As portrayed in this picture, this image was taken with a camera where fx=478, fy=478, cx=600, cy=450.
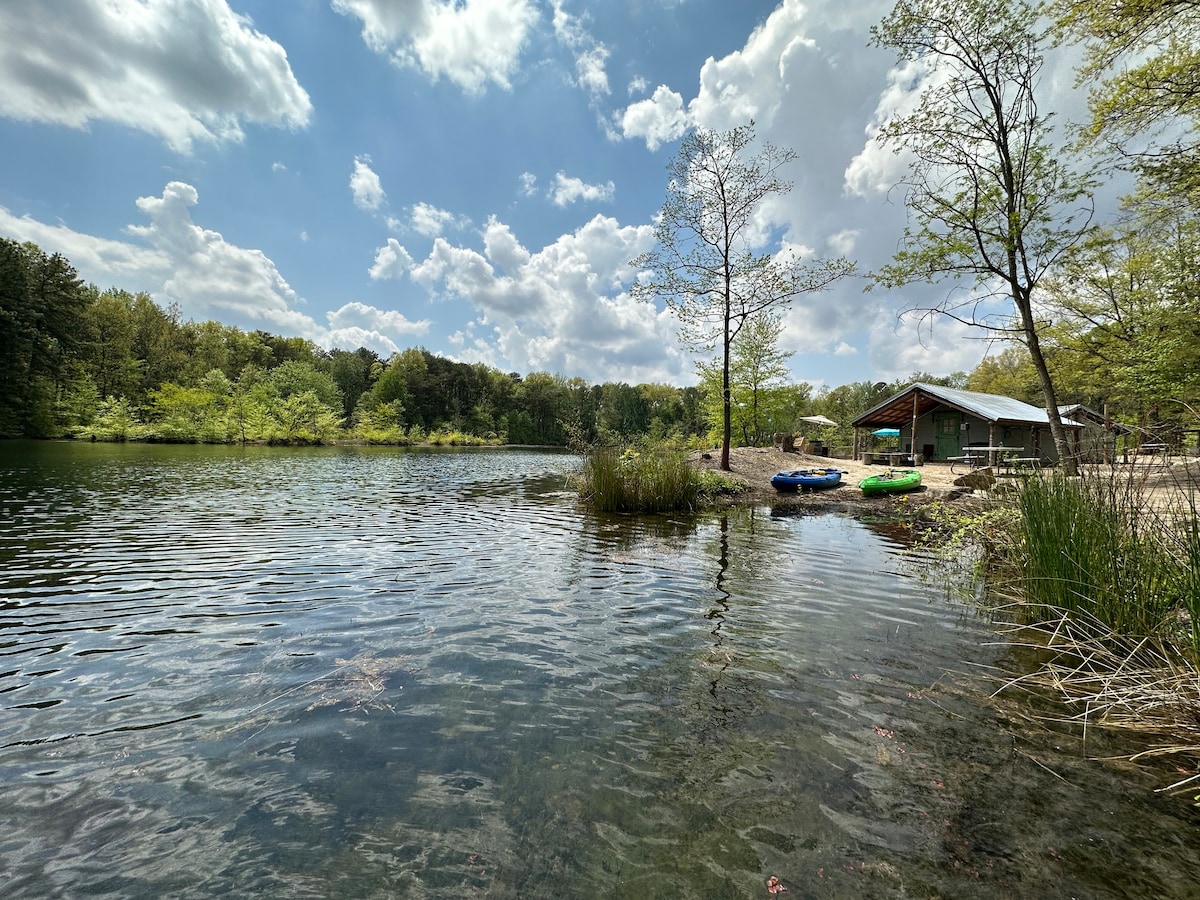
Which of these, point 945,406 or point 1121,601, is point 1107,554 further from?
point 945,406

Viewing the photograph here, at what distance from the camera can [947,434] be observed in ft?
103

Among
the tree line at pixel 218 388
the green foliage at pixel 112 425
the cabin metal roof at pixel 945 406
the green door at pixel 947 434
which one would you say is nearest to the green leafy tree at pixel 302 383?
the tree line at pixel 218 388

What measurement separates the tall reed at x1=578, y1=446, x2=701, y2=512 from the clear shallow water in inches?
275

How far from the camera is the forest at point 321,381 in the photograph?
19766 millimetres

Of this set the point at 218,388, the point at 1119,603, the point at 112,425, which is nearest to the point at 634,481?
the point at 1119,603

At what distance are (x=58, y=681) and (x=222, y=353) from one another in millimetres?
77672

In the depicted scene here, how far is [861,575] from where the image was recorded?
8242 mm

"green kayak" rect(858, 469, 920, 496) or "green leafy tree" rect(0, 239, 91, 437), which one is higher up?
"green leafy tree" rect(0, 239, 91, 437)

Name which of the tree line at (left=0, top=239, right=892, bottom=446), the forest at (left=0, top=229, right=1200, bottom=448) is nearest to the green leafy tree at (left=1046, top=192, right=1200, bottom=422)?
the forest at (left=0, top=229, right=1200, bottom=448)

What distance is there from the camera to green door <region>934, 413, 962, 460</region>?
3102 cm

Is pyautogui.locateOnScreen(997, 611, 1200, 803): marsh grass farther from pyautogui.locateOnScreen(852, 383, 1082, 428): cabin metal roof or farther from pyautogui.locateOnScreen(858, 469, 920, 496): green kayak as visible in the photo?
pyautogui.locateOnScreen(852, 383, 1082, 428): cabin metal roof

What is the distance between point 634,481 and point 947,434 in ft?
91.0

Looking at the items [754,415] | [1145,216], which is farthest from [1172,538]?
[754,415]

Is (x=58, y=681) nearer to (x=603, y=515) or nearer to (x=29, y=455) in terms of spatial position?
(x=603, y=515)
